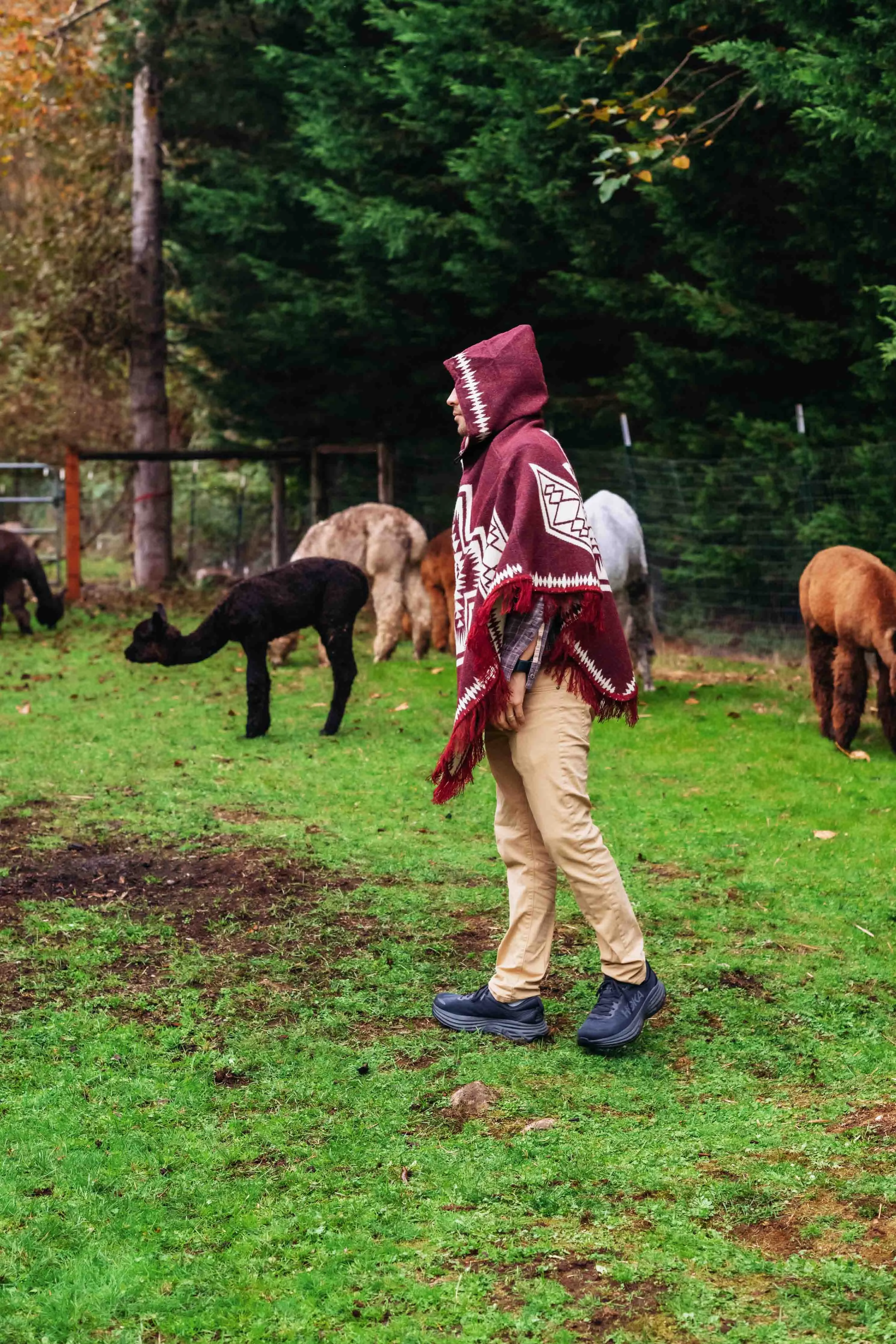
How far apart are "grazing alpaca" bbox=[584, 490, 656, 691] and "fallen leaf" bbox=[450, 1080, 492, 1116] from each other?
7.58 meters

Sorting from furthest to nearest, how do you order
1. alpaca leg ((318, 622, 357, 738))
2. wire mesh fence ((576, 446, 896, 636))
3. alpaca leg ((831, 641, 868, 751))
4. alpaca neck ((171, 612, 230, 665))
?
wire mesh fence ((576, 446, 896, 636)) → alpaca leg ((318, 622, 357, 738)) → alpaca neck ((171, 612, 230, 665)) → alpaca leg ((831, 641, 868, 751))

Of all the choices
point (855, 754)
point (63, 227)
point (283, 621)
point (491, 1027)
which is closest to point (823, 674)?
point (855, 754)

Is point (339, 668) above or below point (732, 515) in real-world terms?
below

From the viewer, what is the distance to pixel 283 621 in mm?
10594

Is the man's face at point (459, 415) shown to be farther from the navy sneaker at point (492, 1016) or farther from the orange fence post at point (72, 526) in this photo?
the orange fence post at point (72, 526)

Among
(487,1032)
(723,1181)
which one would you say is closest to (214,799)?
(487,1032)

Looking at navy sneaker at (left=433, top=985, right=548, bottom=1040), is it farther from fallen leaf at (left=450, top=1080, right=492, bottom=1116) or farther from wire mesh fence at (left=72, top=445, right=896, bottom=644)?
wire mesh fence at (left=72, top=445, right=896, bottom=644)

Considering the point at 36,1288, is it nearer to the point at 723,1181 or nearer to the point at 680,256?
the point at 723,1181

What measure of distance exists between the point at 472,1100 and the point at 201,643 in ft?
20.6

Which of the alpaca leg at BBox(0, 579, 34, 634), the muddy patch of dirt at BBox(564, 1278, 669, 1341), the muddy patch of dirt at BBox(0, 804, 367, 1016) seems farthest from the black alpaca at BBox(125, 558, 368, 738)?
the muddy patch of dirt at BBox(564, 1278, 669, 1341)

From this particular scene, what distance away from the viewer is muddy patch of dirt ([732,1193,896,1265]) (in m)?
3.30

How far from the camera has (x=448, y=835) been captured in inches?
306

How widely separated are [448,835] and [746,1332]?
15.9 feet

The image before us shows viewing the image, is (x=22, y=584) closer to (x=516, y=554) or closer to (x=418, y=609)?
(x=418, y=609)
